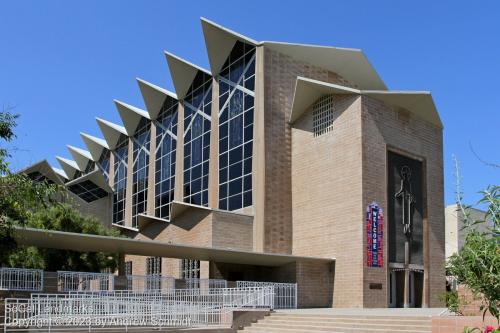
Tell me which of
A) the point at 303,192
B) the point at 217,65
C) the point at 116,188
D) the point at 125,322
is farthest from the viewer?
the point at 116,188

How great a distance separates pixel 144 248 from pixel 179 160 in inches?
574

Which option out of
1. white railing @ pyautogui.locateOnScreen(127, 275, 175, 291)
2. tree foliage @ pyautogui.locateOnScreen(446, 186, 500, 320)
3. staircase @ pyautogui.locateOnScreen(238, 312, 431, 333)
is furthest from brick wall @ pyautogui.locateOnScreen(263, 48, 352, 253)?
tree foliage @ pyautogui.locateOnScreen(446, 186, 500, 320)

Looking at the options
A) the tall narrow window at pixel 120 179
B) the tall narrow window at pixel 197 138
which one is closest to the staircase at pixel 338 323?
the tall narrow window at pixel 197 138

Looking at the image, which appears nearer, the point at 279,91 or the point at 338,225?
the point at 338,225

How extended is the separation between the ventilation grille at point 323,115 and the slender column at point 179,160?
38.6ft

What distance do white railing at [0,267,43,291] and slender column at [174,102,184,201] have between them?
1886cm

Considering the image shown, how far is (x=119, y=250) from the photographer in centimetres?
2828

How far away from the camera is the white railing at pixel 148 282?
2447 cm

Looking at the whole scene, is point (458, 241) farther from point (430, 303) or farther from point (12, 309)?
point (12, 309)

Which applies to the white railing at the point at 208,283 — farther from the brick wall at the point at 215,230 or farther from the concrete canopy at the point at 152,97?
the concrete canopy at the point at 152,97

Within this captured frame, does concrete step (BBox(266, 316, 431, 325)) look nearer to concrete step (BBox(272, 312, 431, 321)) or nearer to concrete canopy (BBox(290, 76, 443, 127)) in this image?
concrete step (BBox(272, 312, 431, 321))

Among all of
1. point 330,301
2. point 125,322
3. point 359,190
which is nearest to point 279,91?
point 359,190

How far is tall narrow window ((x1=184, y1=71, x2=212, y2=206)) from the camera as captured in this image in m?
38.6

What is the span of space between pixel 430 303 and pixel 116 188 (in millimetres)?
29958
